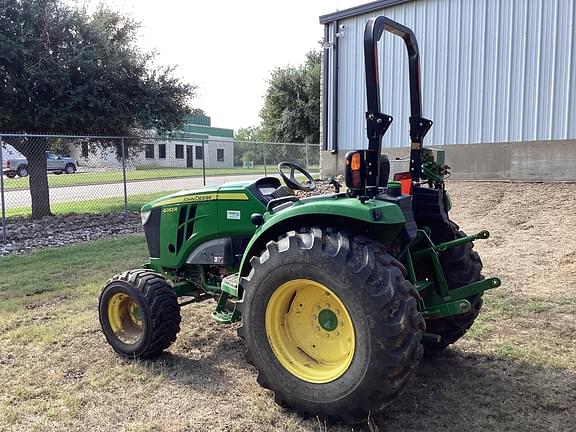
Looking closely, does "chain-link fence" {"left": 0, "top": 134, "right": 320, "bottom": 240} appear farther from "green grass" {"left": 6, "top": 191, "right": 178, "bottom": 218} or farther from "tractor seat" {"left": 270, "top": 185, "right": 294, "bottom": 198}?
A: "tractor seat" {"left": 270, "top": 185, "right": 294, "bottom": 198}

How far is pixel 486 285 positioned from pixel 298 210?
1377 mm

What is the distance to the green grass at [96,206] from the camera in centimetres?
1312

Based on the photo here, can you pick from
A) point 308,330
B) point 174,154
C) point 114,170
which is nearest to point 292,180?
point 308,330

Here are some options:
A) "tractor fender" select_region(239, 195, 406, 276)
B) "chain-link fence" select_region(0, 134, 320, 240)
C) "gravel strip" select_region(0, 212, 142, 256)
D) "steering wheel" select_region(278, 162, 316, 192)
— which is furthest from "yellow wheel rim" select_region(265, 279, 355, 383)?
"chain-link fence" select_region(0, 134, 320, 240)

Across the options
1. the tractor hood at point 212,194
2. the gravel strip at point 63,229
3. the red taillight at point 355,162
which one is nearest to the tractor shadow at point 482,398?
the red taillight at point 355,162

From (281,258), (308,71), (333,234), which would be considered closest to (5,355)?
(281,258)

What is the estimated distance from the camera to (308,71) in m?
30.0

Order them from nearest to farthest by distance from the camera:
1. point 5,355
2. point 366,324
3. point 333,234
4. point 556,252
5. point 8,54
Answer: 1. point 366,324
2. point 333,234
3. point 5,355
4. point 556,252
5. point 8,54

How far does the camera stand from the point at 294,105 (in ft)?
99.5

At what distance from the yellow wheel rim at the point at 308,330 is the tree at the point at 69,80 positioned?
963 centimetres

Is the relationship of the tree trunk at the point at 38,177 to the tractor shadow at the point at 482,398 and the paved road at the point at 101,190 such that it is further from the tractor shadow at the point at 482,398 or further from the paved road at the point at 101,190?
the tractor shadow at the point at 482,398

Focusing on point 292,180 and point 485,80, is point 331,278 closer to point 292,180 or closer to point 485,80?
point 292,180

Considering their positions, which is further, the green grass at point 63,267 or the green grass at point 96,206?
the green grass at point 96,206

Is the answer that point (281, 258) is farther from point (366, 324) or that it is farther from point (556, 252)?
point (556, 252)
